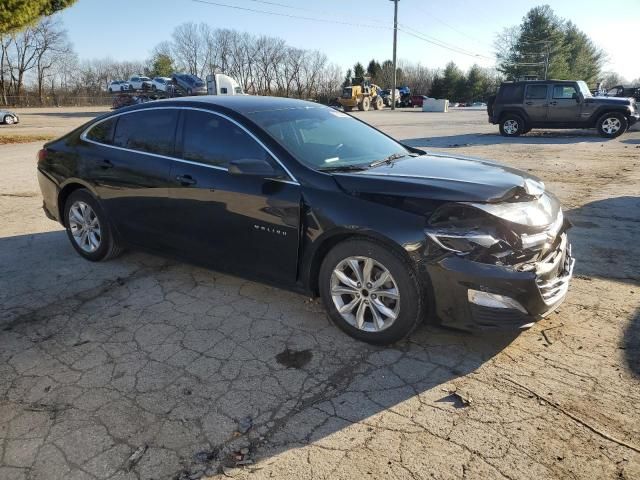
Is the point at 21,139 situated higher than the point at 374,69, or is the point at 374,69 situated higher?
the point at 374,69

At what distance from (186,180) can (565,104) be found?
15691 mm

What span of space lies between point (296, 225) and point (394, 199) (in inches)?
28.9

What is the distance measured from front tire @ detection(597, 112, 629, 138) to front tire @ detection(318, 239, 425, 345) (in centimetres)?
1603

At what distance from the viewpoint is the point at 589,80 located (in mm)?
72438

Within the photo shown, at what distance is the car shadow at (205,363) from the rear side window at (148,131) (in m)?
1.24

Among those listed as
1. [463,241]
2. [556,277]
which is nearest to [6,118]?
[463,241]

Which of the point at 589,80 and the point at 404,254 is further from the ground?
the point at 589,80

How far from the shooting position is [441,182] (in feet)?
10.2

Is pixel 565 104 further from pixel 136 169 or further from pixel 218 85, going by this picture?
pixel 218 85

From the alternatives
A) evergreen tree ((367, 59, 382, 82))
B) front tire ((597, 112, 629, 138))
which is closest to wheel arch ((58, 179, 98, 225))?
front tire ((597, 112, 629, 138))

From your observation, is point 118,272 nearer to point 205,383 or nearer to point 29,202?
point 205,383

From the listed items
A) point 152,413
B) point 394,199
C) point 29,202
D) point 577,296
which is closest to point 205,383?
point 152,413

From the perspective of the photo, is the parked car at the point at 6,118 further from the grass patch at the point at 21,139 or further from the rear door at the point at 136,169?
the rear door at the point at 136,169

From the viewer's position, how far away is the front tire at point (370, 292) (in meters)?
2.99
